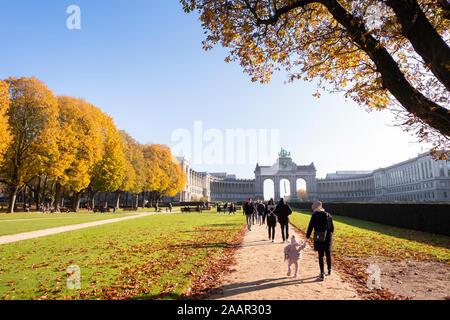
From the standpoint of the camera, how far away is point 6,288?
239 inches

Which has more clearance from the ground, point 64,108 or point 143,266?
point 64,108

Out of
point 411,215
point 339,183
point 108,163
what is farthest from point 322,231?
point 339,183

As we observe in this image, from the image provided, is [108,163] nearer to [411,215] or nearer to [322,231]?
[411,215]

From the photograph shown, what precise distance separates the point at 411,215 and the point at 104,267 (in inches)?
773

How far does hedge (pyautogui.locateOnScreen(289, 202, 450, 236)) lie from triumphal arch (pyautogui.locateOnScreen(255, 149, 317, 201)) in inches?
4431

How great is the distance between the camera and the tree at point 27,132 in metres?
29.8

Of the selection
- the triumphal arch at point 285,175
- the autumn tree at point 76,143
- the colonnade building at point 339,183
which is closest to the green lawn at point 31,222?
the autumn tree at point 76,143

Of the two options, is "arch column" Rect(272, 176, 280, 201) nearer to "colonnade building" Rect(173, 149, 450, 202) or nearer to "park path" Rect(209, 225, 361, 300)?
"colonnade building" Rect(173, 149, 450, 202)

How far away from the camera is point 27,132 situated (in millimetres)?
30531

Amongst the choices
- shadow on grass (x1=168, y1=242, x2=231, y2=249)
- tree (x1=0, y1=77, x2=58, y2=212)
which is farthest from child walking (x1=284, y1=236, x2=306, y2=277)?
tree (x1=0, y1=77, x2=58, y2=212)
